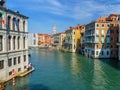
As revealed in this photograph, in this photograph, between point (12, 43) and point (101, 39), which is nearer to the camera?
point (12, 43)

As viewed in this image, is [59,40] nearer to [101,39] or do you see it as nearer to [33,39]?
[33,39]

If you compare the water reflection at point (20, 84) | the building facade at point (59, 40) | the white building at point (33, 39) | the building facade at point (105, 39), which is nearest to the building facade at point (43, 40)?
the white building at point (33, 39)

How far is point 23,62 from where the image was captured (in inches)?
1217

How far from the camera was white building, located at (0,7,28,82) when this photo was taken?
2434 cm

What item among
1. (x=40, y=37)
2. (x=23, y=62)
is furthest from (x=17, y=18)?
(x=40, y=37)

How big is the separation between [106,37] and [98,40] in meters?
2.66

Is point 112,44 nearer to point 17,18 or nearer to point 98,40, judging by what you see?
point 98,40

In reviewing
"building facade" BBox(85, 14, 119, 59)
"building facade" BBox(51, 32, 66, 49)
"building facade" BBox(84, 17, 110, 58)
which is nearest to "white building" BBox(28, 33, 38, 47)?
"building facade" BBox(51, 32, 66, 49)

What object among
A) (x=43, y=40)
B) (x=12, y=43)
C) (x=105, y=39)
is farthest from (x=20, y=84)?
(x=43, y=40)

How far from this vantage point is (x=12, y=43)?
89.4 feet

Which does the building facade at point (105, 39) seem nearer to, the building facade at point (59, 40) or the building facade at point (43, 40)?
the building facade at point (59, 40)

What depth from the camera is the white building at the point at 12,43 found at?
24344 millimetres

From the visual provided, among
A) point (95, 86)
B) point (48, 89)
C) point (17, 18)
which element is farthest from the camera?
point (17, 18)

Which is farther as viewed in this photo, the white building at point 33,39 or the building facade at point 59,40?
the white building at point 33,39
